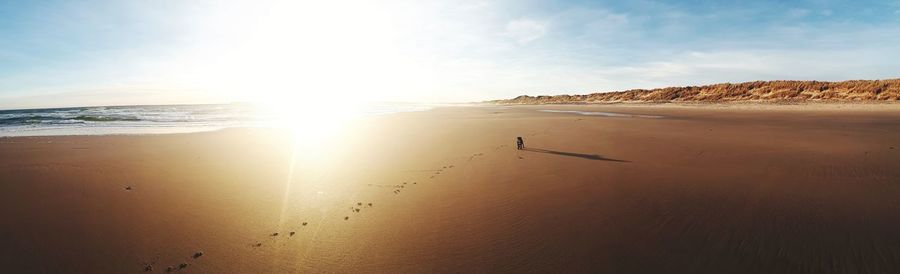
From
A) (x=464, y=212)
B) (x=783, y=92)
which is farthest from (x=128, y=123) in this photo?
(x=783, y=92)

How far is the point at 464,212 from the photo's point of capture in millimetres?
7184

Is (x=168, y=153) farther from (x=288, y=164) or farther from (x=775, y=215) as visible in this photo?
(x=775, y=215)

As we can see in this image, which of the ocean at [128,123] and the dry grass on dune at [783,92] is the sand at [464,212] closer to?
the ocean at [128,123]

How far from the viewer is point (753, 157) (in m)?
11.8

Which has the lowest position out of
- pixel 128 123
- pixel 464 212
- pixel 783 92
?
pixel 464 212

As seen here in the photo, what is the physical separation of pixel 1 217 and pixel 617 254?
1123 cm

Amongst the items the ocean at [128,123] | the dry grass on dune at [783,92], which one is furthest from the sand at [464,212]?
the dry grass on dune at [783,92]

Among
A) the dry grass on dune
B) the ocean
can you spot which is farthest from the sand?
the dry grass on dune

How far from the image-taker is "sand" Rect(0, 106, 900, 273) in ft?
17.1

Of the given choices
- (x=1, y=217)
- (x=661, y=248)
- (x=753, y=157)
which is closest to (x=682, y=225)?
(x=661, y=248)

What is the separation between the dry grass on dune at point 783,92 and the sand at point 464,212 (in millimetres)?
45383

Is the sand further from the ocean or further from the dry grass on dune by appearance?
the dry grass on dune

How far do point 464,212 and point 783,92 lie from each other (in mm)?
66808

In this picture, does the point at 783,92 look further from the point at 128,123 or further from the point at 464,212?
the point at 128,123
